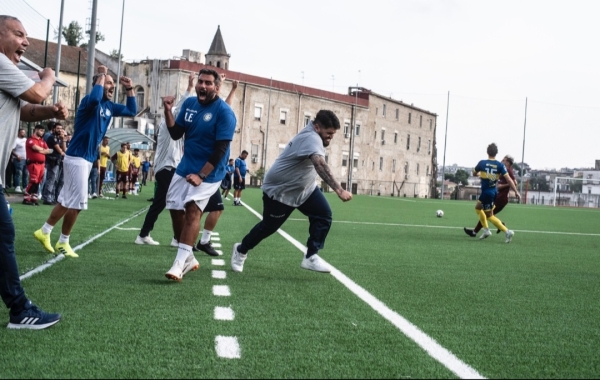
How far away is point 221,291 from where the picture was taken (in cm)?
706

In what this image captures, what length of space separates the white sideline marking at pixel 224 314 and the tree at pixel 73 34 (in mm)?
90756

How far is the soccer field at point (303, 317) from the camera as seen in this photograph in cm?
438

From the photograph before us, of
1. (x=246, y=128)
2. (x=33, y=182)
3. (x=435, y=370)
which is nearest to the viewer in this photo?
(x=435, y=370)

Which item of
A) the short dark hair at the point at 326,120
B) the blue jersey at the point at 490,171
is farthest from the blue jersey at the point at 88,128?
the blue jersey at the point at 490,171

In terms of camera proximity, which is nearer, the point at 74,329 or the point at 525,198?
the point at 74,329

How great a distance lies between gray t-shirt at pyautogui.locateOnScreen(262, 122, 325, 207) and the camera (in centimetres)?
829

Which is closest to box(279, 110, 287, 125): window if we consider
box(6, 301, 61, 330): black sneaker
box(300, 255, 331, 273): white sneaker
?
box(300, 255, 331, 273): white sneaker

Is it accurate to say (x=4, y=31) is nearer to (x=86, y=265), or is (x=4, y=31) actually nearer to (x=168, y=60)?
(x=86, y=265)

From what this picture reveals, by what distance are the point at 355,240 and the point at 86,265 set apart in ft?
21.0

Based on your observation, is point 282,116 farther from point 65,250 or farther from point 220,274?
point 220,274

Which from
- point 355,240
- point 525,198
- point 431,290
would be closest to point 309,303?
point 431,290

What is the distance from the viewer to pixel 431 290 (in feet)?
25.6

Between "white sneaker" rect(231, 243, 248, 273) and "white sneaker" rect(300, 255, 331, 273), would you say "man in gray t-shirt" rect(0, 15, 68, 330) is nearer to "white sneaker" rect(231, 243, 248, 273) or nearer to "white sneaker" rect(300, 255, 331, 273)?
"white sneaker" rect(231, 243, 248, 273)

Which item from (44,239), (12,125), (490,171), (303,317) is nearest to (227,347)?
(303,317)
